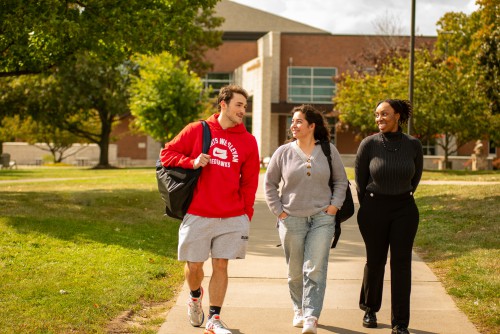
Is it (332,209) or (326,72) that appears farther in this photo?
(326,72)

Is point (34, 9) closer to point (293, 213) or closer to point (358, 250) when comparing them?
point (358, 250)

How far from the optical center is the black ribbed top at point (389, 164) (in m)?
6.59

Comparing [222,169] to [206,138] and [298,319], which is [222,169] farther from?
[298,319]

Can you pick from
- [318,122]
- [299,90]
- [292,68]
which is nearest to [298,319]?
[318,122]

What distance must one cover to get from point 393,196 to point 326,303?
5.59 ft

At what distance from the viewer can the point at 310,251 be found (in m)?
6.65

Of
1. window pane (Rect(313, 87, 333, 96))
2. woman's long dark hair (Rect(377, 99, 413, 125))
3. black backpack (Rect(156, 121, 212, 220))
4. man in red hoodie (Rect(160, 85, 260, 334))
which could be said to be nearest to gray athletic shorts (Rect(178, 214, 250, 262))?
man in red hoodie (Rect(160, 85, 260, 334))

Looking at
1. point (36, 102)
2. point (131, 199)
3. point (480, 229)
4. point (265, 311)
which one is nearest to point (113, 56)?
point (131, 199)

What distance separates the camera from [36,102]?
4969cm

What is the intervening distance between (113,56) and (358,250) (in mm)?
10983

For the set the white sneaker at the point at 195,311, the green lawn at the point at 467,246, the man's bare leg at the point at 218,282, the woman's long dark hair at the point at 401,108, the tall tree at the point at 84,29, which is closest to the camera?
the man's bare leg at the point at 218,282

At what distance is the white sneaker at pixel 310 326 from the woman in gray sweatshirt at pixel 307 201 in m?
0.02

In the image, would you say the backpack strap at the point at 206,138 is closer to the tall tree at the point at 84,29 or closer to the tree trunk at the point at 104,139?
the tall tree at the point at 84,29

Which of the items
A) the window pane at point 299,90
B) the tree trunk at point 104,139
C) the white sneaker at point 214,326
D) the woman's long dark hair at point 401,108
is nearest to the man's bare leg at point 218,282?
the white sneaker at point 214,326
